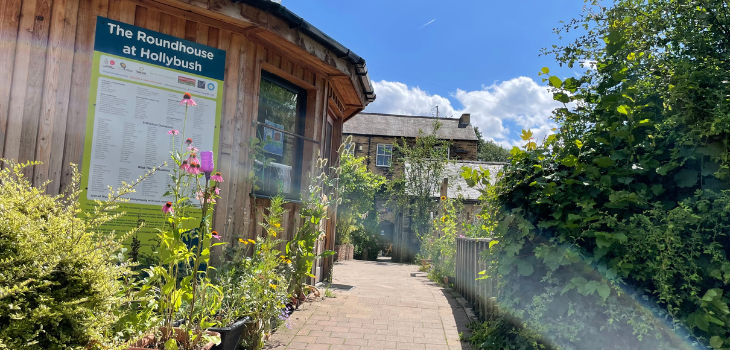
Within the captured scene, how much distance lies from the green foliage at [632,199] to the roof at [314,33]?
7.71 ft

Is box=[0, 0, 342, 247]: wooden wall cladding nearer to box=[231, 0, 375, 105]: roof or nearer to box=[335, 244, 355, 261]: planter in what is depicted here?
box=[231, 0, 375, 105]: roof

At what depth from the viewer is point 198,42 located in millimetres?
4211

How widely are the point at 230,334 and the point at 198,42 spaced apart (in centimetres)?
265

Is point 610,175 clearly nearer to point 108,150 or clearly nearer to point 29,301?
point 29,301

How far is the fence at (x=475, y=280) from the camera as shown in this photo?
13.9 ft

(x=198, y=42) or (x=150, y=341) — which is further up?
(x=198, y=42)

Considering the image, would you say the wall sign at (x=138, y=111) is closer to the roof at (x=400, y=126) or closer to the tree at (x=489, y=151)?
the roof at (x=400, y=126)

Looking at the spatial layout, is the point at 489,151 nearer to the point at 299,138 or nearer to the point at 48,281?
the point at 299,138

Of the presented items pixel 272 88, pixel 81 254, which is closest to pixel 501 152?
pixel 272 88

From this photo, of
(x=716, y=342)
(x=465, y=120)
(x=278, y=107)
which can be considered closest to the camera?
(x=716, y=342)

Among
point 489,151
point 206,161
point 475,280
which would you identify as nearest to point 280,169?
point 475,280

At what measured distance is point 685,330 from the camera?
229 cm

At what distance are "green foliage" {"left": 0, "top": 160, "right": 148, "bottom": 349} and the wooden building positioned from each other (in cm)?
69

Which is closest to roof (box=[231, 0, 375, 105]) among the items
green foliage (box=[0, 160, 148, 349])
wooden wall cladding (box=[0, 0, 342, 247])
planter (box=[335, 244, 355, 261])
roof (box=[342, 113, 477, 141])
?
wooden wall cladding (box=[0, 0, 342, 247])
